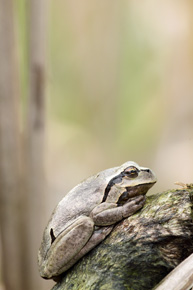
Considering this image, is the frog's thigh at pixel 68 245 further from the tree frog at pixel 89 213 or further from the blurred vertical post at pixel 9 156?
the blurred vertical post at pixel 9 156

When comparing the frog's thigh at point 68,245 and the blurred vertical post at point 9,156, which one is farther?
the blurred vertical post at point 9,156

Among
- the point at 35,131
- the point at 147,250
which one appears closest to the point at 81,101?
the point at 35,131

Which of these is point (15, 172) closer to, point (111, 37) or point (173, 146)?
point (173, 146)

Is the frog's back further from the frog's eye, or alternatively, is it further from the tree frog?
the frog's eye

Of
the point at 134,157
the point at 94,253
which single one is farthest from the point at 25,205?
the point at 94,253

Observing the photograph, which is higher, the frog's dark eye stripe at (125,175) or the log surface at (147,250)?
the frog's dark eye stripe at (125,175)

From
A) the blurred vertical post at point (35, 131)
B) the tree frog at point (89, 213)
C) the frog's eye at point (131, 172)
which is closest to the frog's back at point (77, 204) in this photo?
the tree frog at point (89, 213)

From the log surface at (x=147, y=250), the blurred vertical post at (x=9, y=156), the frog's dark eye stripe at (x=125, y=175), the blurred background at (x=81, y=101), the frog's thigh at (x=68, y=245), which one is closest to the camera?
the log surface at (x=147, y=250)

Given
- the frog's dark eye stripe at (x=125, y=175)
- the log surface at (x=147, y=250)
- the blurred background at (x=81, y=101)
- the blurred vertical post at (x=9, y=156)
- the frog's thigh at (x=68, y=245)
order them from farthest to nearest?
the blurred background at (x=81, y=101) → the blurred vertical post at (x=9, y=156) → the frog's dark eye stripe at (x=125, y=175) → the frog's thigh at (x=68, y=245) → the log surface at (x=147, y=250)
